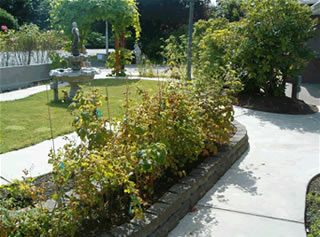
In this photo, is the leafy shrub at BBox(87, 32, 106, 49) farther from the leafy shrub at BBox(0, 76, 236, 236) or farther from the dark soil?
the leafy shrub at BBox(0, 76, 236, 236)

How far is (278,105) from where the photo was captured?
323 inches

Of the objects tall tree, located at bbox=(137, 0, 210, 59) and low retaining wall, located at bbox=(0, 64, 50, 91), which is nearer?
low retaining wall, located at bbox=(0, 64, 50, 91)

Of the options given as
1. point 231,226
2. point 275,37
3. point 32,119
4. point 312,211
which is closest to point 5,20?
point 32,119

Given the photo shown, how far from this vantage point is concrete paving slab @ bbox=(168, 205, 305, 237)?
3221 millimetres

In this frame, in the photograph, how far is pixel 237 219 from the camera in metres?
3.47

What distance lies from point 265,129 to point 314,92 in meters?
5.26

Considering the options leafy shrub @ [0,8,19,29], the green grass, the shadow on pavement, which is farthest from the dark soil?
leafy shrub @ [0,8,19,29]

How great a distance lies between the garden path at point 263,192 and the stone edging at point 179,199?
3.4 inches

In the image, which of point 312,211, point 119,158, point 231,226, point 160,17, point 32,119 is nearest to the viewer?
point 119,158

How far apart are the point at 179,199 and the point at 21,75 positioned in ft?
33.1

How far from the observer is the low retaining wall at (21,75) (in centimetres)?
1124

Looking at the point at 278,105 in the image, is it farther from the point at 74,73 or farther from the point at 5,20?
the point at 5,20

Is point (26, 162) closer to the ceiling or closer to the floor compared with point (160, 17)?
closer to the floor

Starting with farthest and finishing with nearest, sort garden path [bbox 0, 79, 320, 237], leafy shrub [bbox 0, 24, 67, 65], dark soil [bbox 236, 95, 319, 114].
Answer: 1. leafy shrub [bbox 0, 24, 67, 65]
2. dark soil [bbox 236, 95, 319, 114]
3. garden path [bbox 0, 79, 320, 237]
